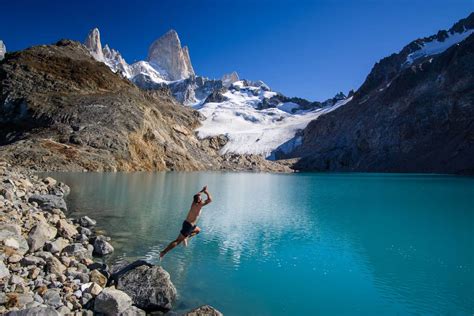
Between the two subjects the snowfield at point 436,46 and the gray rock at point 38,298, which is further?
the snowfield at point 436,46

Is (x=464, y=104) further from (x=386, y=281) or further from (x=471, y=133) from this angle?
(x=386, y=281)

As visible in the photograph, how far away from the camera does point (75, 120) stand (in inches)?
2945

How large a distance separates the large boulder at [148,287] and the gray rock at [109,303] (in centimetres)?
80

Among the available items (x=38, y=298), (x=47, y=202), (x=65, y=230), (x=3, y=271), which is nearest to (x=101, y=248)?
(x=65, y=230)

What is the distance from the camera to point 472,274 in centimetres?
1381

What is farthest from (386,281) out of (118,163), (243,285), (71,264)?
(118,163)

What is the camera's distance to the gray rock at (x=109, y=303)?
352 inches

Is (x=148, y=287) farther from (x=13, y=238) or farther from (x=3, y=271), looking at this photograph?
(x=13, y=238)

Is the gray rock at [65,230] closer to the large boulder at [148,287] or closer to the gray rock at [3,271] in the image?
the large boulder at [148,287]

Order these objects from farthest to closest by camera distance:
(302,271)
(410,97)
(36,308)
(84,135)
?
(410,97), (84,135), (302,271), (36,308)

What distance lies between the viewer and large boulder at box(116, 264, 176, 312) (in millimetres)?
10047

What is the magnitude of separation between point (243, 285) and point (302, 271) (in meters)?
2.87

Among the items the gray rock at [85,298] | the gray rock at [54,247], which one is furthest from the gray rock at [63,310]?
the gray rock at [54,247]

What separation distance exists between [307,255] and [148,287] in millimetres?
8151
